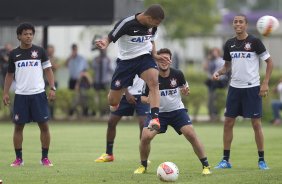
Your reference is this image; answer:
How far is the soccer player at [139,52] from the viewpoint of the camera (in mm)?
13703

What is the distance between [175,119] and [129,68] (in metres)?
1.11

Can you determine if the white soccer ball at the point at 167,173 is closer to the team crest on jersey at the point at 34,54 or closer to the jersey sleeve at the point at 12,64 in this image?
the team crest on jersey at the point at 34,54

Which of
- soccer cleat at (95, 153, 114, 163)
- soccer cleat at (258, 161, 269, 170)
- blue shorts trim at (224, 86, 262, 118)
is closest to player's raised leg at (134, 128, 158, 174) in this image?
blue shorts trim at (224, 86, 262, 118)

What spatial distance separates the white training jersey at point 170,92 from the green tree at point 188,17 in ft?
111

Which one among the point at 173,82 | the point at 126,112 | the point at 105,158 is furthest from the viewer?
the point at 126,112

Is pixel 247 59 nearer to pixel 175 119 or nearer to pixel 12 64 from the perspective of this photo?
pixel 175 119

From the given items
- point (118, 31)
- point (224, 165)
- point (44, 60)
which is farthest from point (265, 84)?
point (44, 60)

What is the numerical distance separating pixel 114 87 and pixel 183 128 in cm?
136

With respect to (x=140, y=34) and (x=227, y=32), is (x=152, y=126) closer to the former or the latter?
(x=140, y=34)

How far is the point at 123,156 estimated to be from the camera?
1767 cm

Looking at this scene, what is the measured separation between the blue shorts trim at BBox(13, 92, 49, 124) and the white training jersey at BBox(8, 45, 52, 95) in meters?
0.09

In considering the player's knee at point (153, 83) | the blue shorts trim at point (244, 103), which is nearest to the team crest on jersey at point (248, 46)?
the blue shorts trim at point (244, 103)

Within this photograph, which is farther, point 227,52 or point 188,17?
point 188,17

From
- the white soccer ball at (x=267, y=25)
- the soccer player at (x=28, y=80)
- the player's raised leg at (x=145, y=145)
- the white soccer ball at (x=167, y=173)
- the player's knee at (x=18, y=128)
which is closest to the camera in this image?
the white soccer ball at (x=167, y=173)
